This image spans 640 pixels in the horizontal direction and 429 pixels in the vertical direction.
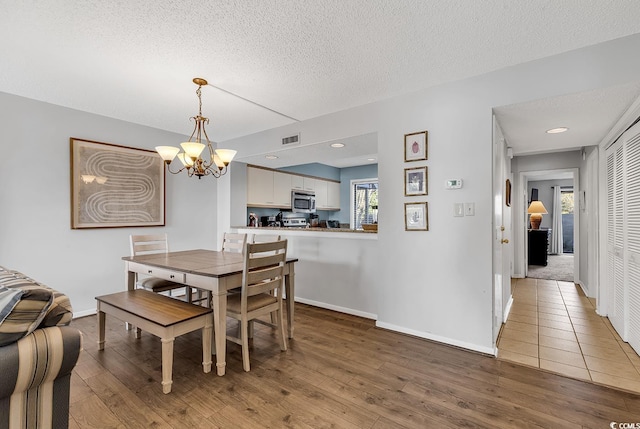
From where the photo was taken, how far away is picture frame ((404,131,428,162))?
280 centimetres

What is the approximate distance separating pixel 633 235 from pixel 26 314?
157 inches

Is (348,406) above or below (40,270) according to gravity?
below

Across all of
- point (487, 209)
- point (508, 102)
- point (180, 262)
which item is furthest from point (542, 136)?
point (180, 262)

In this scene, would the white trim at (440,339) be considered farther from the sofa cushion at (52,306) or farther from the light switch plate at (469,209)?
the sofa cushion at (52,306)

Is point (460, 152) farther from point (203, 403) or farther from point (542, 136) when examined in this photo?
point (203, 403)

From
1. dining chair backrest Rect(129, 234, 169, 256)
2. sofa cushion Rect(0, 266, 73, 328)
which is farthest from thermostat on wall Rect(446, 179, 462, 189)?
dining chair backrest Rect(129, 234, 169, 256)

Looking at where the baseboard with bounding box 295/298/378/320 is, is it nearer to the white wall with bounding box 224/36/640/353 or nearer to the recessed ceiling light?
the white wall with bounding box 224/36/640/353

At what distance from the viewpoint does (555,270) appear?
6293mm

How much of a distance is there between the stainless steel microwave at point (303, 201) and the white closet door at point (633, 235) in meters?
4.63

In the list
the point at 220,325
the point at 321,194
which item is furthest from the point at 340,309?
the point at 321,194

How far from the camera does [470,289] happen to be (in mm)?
2566

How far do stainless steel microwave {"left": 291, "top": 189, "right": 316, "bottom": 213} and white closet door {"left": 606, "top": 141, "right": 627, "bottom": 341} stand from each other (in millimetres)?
4543

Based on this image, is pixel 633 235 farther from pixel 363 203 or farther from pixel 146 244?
pixel 363 203

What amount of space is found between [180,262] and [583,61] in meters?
3.47
